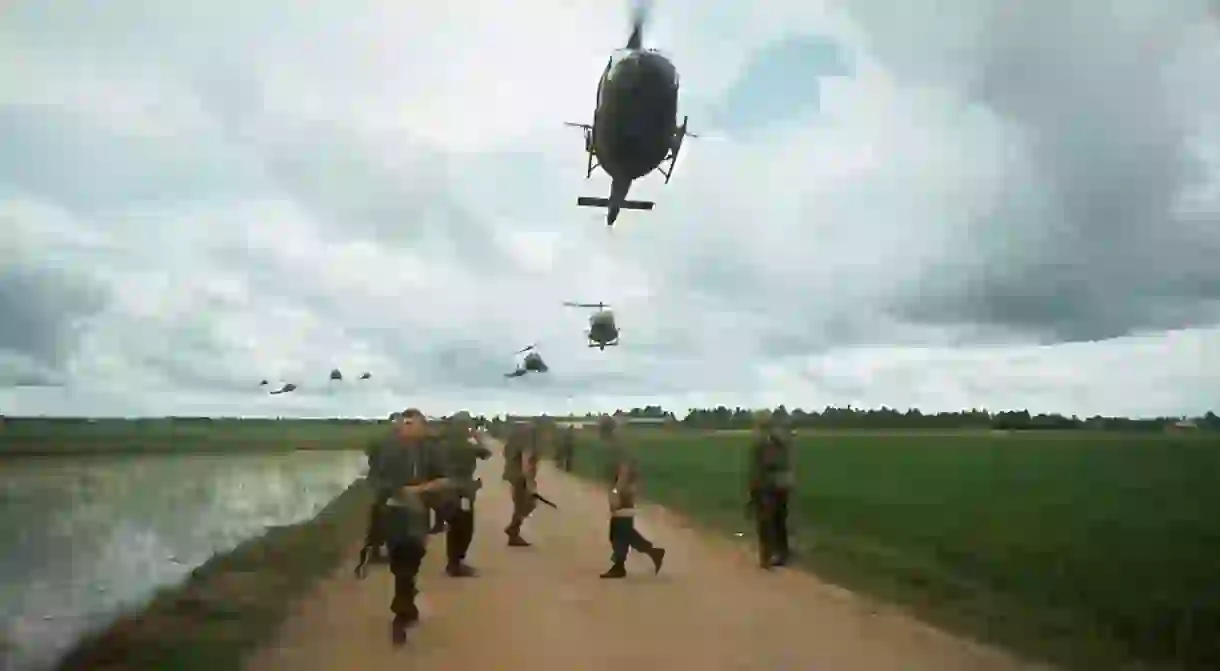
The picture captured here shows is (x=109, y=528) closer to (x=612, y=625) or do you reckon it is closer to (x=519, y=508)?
(x=519, y=508)

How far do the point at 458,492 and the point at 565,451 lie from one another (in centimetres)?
4005

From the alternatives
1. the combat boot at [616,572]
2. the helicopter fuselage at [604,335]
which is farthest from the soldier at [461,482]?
the helicopter fuselage at [604,335]

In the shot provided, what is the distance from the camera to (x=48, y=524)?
87.5ft

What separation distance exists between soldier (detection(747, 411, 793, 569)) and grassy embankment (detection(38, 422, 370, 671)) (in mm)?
6207

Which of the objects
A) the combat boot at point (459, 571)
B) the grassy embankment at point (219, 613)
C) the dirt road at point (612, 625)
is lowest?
the grassy embankment at point (219, 613)

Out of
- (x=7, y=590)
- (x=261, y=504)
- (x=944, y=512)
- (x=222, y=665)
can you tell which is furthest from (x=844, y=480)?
(x=222, y=665)

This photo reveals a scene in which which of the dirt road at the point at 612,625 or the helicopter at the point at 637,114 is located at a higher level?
the helicopter at the point at 637,114

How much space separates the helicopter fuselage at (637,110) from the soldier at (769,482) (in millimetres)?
4066

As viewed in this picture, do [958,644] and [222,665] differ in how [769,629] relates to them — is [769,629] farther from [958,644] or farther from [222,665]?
[222,665]

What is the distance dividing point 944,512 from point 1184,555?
30.2 feet

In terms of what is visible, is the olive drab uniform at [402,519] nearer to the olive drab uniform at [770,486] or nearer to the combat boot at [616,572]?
the combat boot at [616,572]

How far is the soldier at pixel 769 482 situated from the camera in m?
15.6

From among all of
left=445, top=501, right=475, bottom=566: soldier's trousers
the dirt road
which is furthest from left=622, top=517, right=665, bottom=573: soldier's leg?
left=445, top=501, right=475, bottom=566: soldier's trousers

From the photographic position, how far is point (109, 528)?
25781mm
